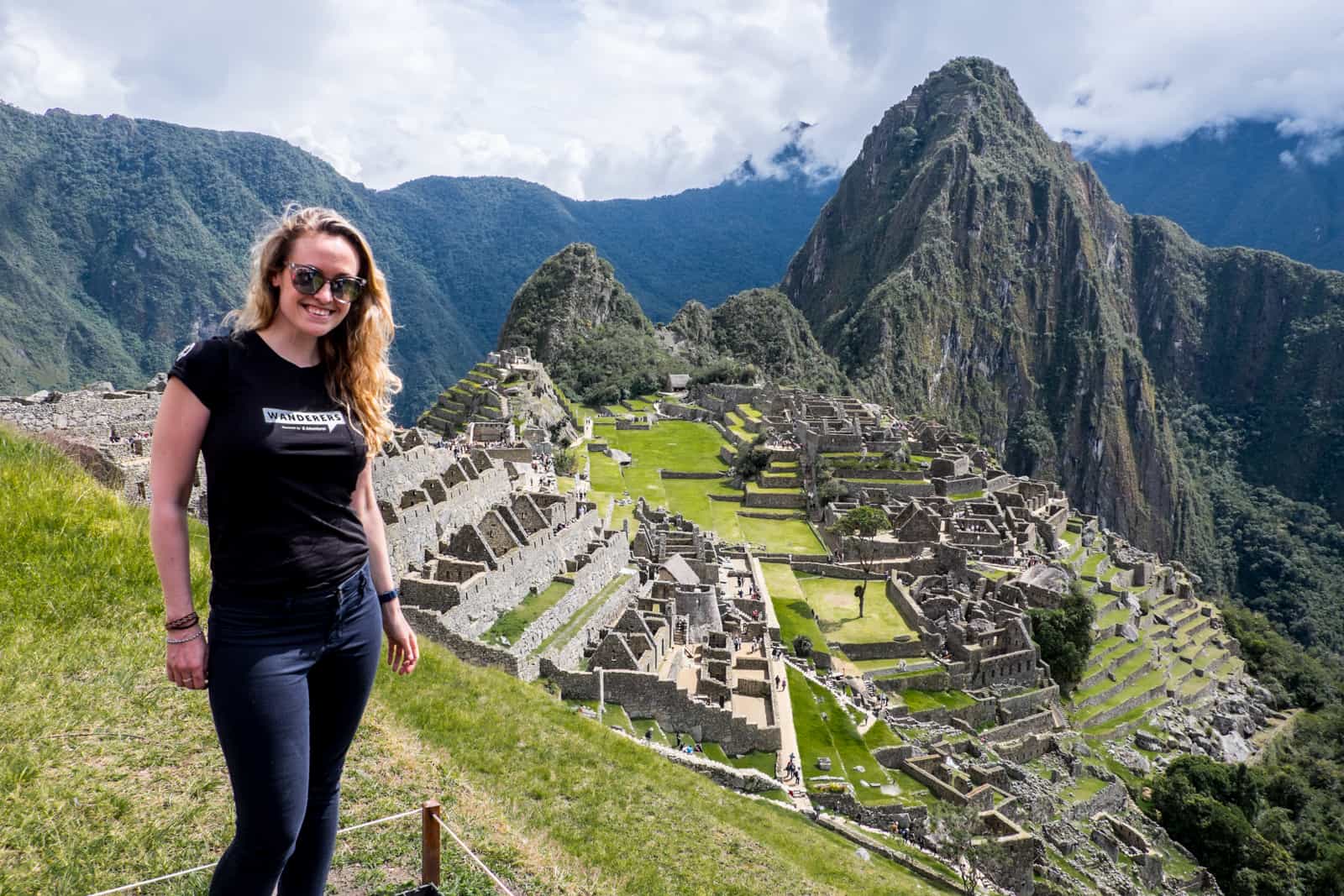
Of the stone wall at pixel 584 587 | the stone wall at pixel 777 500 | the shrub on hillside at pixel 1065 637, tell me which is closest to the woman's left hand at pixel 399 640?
the stone wall at pixel 584 587

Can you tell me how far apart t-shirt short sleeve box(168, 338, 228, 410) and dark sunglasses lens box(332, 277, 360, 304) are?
517 mm

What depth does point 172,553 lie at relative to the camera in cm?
296

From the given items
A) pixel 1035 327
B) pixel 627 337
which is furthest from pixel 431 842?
pixel 1035 327

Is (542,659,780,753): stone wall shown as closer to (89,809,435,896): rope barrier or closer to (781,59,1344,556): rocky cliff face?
(89,809,435,896): rope barrier

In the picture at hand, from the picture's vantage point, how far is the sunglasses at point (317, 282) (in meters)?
3.21

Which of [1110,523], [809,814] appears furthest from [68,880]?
[1110,523]

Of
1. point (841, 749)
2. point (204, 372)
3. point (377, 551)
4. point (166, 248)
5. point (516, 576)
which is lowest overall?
point (841, 749)

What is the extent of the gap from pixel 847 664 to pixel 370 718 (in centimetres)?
2176

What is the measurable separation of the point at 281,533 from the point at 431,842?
228cm

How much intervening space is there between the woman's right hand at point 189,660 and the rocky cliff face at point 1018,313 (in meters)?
128

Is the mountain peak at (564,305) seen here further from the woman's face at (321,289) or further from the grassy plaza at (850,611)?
the woman's face at (321,289)

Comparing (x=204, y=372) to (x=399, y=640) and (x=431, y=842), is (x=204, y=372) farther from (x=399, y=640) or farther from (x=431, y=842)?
(x=431, y=842)

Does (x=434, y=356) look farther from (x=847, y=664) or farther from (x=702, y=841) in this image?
(x=702, y=841)

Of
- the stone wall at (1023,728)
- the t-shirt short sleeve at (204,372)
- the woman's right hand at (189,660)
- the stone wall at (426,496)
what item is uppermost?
the t-shirt short sleeve at (204,372)
